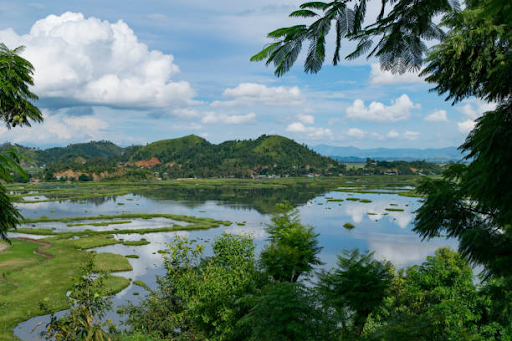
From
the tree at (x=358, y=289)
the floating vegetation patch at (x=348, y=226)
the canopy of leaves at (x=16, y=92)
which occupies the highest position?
the canopy of leaves at (x=16, y=92)

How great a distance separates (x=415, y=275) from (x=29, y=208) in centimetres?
10116

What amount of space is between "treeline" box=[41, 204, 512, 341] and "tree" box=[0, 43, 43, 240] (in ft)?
28.0

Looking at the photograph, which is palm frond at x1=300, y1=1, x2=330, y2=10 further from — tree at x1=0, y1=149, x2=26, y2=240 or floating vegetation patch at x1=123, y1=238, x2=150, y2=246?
floating vegetation patch at x1=123, y1=238, x2=150, y2=246

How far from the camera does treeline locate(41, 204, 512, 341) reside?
14211mm

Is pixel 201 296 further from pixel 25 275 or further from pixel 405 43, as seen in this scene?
pixel 25 275

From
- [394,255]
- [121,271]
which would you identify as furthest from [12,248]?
[394,255]

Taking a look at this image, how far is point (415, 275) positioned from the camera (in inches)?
972

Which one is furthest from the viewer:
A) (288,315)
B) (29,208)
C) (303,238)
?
(29,208)

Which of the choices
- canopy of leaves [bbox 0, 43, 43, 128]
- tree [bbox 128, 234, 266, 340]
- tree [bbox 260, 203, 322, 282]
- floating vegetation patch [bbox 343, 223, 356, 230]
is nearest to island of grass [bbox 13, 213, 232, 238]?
floating vegetation patch [bbox 343, 223, 356, 230]

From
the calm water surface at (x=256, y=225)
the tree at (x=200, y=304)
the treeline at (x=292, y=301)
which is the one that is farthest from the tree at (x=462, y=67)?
the calm water surface at (x=256, y=225)

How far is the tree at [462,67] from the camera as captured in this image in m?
4.74

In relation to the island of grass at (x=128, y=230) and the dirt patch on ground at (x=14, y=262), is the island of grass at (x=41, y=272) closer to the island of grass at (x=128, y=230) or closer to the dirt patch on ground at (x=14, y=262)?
the dirt patch on ground at (x=14, y=262)

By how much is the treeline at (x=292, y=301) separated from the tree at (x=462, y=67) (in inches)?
140

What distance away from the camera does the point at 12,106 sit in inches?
330
